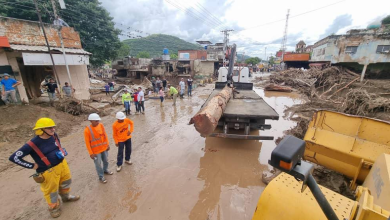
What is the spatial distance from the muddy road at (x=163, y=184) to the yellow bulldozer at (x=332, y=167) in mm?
1382

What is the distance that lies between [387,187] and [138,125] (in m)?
7.01

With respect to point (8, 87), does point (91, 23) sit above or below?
above

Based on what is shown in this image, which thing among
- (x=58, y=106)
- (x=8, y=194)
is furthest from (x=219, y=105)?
(x=58, y=106)

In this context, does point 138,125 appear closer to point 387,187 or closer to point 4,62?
point 4,62

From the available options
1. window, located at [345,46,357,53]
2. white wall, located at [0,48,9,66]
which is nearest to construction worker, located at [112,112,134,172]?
white wall, located at [0,48,9,66]

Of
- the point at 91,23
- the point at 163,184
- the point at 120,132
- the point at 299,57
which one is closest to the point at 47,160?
the point at 120,132

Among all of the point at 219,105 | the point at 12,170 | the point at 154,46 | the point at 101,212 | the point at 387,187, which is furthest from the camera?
the point at 154,46

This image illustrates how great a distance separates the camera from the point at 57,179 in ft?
9.04

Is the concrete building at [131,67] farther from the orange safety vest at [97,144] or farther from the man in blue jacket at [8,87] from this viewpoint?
the orange safety vest at [97,144]

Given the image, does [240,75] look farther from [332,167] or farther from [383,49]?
[383,49]

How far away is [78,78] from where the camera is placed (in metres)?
10.4

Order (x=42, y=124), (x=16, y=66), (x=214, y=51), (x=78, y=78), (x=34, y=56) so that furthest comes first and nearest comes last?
(x=214, y=51), (x=78, y=78), (x=34, y=56), (x=16, y=66), (x=42, y=124)

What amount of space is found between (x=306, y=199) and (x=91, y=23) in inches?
898

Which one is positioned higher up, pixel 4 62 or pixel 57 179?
pixel 4 62
